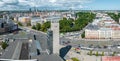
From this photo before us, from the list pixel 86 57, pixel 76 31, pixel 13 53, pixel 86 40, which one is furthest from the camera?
pixel 76 31

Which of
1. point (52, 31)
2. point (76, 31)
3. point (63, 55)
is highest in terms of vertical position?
point (52, 31)

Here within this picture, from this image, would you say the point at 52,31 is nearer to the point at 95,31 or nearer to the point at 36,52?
the point at 36,52

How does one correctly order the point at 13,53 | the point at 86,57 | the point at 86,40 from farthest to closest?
the point at 86,40, the point at 86,57, the point at 13,53

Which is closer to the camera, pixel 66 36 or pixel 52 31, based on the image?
pixel 52 31

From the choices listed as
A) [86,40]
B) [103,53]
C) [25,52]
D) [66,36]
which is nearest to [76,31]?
[66,36]

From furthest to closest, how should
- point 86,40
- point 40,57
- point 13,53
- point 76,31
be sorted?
1. point 76,31
2. point 86,40
3. point 13,53
4. point 40,57

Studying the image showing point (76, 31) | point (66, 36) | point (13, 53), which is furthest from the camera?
point (76, 31)

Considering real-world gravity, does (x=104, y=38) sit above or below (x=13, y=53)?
below

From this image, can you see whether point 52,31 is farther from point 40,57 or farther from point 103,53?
point 103,53

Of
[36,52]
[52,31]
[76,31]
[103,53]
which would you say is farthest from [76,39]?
[36,52]
